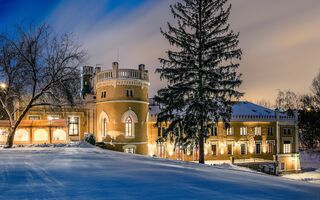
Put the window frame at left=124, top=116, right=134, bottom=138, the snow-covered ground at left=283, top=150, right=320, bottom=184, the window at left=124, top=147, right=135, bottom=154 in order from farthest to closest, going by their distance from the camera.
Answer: the snow-covered ground at left=283, top=150, right=320, bottom=184 → the window frame at left=124, top=116, right=134, bottom=138 → the window at left=124, top=147, right=135, bottom=154

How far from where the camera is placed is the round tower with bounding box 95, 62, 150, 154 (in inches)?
1438

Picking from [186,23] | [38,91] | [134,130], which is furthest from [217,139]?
[38,91]

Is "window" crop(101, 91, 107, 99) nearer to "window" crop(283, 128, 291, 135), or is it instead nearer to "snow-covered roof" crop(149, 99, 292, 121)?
"snow-covered roof" crop(149, 99, 292, 121)

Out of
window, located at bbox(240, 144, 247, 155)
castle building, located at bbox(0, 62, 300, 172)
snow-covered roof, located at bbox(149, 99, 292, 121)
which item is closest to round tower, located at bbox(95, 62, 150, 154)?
castle building, located at bbox(0, 62, 300, 172)

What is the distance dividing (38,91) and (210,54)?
41.4ft

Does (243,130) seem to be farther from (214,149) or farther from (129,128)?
(129,128)

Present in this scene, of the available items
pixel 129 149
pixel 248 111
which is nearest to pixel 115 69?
pixel 129 149

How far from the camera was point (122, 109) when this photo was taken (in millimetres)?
36688

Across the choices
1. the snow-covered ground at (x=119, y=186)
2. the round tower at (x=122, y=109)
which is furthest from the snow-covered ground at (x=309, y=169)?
the snow-covered ground at (x=119, y=186)

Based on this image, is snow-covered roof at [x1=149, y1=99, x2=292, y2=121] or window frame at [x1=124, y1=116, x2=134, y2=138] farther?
snow-covered roof at [x1=149, y1=99, x2=292, y2=121]

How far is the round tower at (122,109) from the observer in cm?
3653

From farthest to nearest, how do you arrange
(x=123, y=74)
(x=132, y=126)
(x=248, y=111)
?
(x=248, y=111)
(x=132, y=126)
(x=123, y=74)

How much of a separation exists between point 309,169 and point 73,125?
33.2 metres

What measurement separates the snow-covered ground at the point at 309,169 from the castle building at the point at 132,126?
2089 mm
